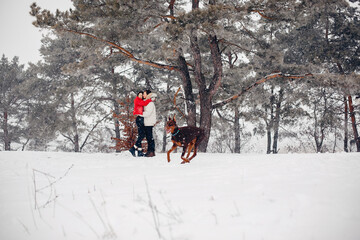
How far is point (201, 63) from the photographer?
10703 mm

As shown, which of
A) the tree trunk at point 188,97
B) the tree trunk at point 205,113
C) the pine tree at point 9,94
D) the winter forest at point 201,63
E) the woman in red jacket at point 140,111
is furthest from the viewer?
the pine tree at point 9,94

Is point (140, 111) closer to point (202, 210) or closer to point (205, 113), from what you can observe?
point (205, 113)

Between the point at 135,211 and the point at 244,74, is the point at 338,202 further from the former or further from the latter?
the point at 244,74

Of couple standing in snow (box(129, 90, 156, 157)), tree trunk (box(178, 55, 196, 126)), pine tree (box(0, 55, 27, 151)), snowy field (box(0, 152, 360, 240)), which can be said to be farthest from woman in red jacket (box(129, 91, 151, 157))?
pine tree (box(0, 55, 27, 151))

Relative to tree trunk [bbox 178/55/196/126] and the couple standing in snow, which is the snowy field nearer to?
the couple standing in snow

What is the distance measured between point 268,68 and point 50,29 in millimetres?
9836

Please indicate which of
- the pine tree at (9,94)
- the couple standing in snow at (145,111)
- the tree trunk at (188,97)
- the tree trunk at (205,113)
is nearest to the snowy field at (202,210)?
the couple standing in snow at (145,111)

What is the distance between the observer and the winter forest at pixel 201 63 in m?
6.89

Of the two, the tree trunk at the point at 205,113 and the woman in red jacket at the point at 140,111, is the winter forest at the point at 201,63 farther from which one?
the woman in red jacket at the point at 140,111

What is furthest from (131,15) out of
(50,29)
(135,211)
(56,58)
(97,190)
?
(56,58)

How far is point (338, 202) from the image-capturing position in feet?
5.98

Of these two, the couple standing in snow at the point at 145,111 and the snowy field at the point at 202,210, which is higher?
the couple standing in snow at the point at 145,111

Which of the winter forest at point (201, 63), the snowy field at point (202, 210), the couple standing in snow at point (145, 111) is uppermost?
the winter forest at point (201, 63)

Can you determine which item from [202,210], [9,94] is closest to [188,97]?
[202,210]
